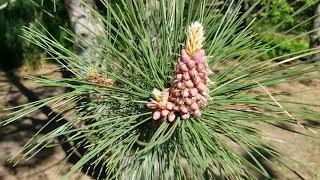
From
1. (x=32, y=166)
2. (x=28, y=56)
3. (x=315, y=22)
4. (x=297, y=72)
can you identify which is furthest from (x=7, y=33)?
(x=297, y=72)

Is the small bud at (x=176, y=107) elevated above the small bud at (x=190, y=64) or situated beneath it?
situated beneath

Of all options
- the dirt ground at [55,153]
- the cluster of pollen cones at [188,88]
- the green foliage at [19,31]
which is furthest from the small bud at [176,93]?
the green foliage at [19,31]

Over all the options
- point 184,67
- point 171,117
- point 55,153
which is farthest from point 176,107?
point 55,153

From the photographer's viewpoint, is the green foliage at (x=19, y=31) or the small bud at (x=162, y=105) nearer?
the small bud at (x=162, y=105)

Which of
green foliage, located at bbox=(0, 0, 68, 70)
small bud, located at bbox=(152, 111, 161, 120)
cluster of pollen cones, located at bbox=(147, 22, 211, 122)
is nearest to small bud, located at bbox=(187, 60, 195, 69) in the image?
cluster of pollen cones, located at bbox=(147, 22, 211, 122)

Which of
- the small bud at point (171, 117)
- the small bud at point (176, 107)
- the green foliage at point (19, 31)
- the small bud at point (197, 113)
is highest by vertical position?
the green foliage at point (19, 31)

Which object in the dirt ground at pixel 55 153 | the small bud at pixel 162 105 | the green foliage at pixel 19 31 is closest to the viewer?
the small bud at pixel 162 105

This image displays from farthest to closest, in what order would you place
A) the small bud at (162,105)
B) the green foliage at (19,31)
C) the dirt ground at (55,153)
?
the green foliage at (19,31), the dirt ground at (55,153), the small bud at (162,105)

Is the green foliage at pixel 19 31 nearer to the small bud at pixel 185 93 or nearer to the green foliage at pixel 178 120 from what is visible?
the green foliage at pixel 178 120
